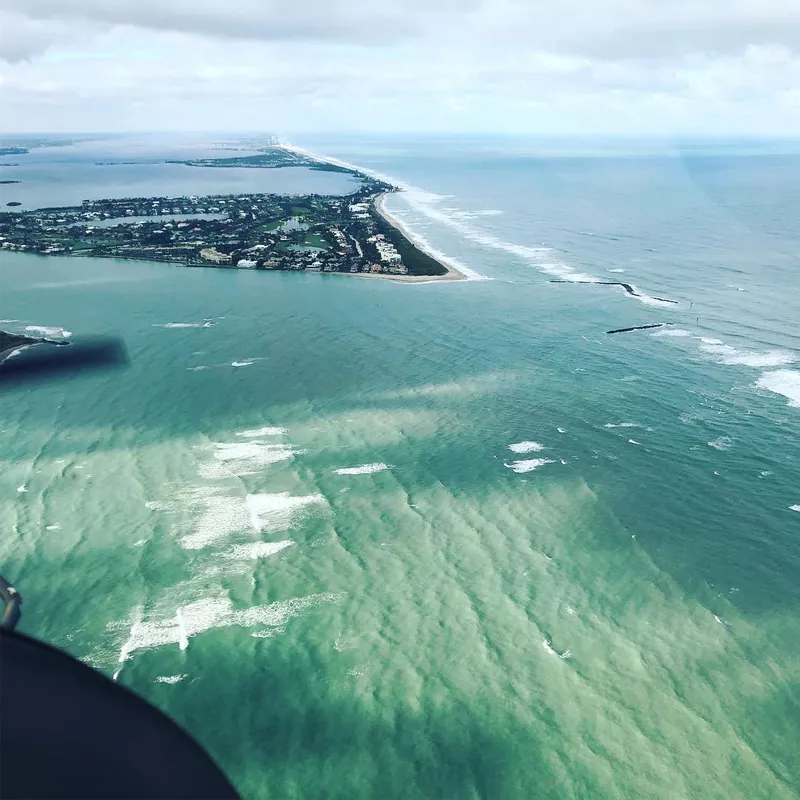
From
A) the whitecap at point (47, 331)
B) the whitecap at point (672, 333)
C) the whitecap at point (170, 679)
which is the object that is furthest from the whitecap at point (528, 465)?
the whitecap at point (47, 331)

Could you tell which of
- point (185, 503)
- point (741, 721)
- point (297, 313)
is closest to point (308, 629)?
point (185, 503)

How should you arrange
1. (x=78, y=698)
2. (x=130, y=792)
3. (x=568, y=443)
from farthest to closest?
(x=568, y=443), (x=78, y=698), (x=130, y=792)

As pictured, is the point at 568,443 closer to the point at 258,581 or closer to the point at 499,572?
the point at 499,572

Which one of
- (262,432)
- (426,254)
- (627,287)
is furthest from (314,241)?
(262,432)

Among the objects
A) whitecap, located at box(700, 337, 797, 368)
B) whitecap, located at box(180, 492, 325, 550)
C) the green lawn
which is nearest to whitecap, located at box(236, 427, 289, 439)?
whitecap, located at box(180, 492, 325, 550)

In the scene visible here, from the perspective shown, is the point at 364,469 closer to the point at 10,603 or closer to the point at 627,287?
the point at 10,603

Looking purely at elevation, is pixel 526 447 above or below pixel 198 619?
above

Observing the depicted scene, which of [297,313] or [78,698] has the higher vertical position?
[78,698]

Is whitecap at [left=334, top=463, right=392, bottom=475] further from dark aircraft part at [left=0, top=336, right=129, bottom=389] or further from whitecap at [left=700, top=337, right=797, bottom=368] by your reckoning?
whitecap at [left=700, top=337, right=797, bottom=368]
